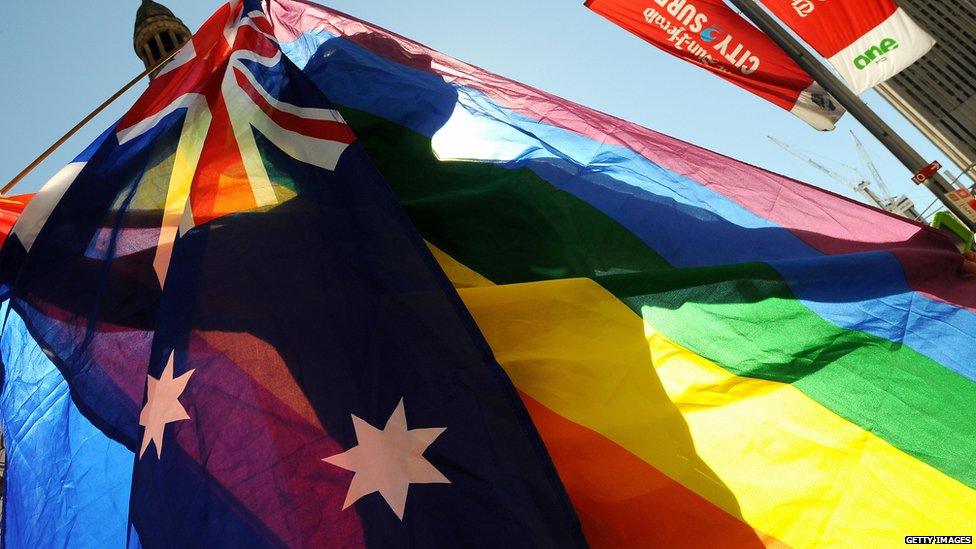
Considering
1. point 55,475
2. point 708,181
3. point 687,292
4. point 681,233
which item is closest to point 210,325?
point 55,475

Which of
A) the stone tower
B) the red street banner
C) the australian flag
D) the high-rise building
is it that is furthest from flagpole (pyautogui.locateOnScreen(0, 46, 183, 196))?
the stone tower

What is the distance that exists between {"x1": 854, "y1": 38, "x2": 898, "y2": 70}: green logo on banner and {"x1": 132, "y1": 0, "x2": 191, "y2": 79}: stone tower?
35815 millimetres

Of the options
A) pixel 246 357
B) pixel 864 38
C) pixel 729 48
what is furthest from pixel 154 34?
pixel 246 357

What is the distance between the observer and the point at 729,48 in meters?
6.07

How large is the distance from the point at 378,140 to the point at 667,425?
10.8ft

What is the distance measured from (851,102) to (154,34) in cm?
3697

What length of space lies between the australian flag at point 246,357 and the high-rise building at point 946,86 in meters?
30.2

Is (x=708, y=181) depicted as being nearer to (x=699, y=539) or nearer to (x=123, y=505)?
(x=699, y=539)

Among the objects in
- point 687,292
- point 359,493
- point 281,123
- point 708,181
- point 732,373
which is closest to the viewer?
point 359,493

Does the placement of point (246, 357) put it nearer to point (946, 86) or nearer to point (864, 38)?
point (864, 38)

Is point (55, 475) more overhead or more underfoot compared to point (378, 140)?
more underfoot

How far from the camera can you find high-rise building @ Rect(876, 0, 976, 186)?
29.6 metres

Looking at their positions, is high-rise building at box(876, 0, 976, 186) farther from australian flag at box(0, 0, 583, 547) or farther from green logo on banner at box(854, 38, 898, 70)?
australian flag at box(0, 0, 583, 547)

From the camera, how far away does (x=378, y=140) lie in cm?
593
